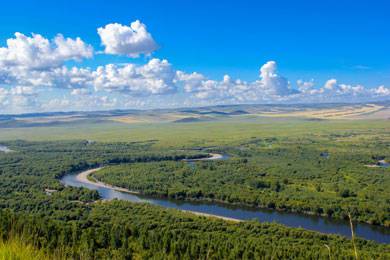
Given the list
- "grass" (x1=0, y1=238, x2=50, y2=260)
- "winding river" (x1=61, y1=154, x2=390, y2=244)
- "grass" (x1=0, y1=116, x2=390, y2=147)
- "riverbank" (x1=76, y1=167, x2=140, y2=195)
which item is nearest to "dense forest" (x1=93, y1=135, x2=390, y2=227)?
"riverbank" (x1=76, y1=167, x2=140, y2=195)

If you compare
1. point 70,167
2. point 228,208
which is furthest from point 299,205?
point 70,167

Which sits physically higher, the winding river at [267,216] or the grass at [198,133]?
the grass at [198,133]

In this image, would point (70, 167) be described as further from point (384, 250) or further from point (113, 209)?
point (384, 250)

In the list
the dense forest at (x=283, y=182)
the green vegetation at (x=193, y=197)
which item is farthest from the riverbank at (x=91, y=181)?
the green vegetation at (x=193, y=197)

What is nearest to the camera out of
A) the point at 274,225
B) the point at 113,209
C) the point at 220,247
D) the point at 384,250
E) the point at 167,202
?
the point at 220,247

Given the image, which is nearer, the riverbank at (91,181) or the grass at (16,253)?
the grass at (16,253)

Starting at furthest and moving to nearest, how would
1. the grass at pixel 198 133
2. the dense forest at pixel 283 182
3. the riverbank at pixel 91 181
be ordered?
the grass at pixel 198 133
the riverbank at pixel 91 181
the dense forest at pixel 283 182

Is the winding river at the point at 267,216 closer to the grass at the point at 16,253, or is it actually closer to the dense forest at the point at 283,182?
the dense forest at the point at 283,182

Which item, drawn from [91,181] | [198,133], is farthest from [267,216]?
[198,133]

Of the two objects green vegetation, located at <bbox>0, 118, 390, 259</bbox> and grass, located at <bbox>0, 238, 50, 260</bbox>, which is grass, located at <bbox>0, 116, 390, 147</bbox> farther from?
grass, located at <bbox>0, 238, 50, 260</bbox>
